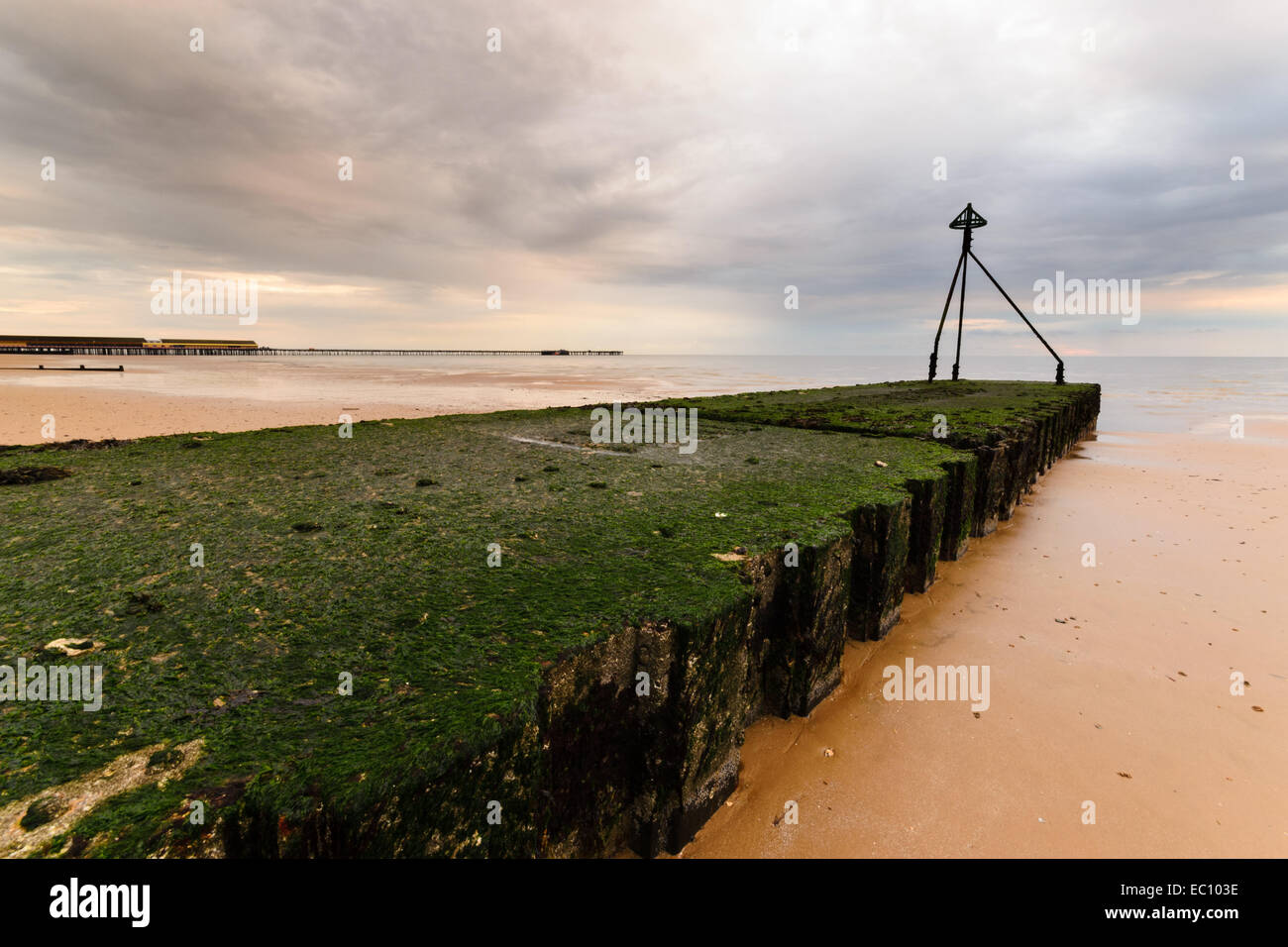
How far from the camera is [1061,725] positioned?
492 centimetres

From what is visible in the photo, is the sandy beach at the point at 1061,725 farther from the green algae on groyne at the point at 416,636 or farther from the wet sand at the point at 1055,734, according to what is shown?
the green algae on groyne at the point at 416,636

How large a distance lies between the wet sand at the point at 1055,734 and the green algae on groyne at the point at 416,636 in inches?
18.3

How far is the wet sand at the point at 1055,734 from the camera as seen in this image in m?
3.88

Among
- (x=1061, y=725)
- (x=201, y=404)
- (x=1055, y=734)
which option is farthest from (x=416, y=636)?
(x=201, y=404)

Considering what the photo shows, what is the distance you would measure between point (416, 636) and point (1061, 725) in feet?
17.4

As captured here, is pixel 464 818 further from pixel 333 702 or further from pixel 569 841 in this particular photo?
pixel 569 841

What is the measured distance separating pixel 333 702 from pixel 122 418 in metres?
26.7

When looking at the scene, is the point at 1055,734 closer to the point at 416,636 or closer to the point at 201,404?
the point at 416,636

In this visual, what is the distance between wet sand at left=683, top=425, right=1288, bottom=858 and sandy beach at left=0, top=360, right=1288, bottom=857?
1cm

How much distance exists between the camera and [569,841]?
119 inches

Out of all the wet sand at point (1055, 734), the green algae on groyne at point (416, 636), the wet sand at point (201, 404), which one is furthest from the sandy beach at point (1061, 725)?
the wet sand at point (201, 404)

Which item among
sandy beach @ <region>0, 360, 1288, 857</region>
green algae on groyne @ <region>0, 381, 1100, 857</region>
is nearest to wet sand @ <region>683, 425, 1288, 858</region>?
sandy beach @ <region>0, 360, 1288, 857</region>
